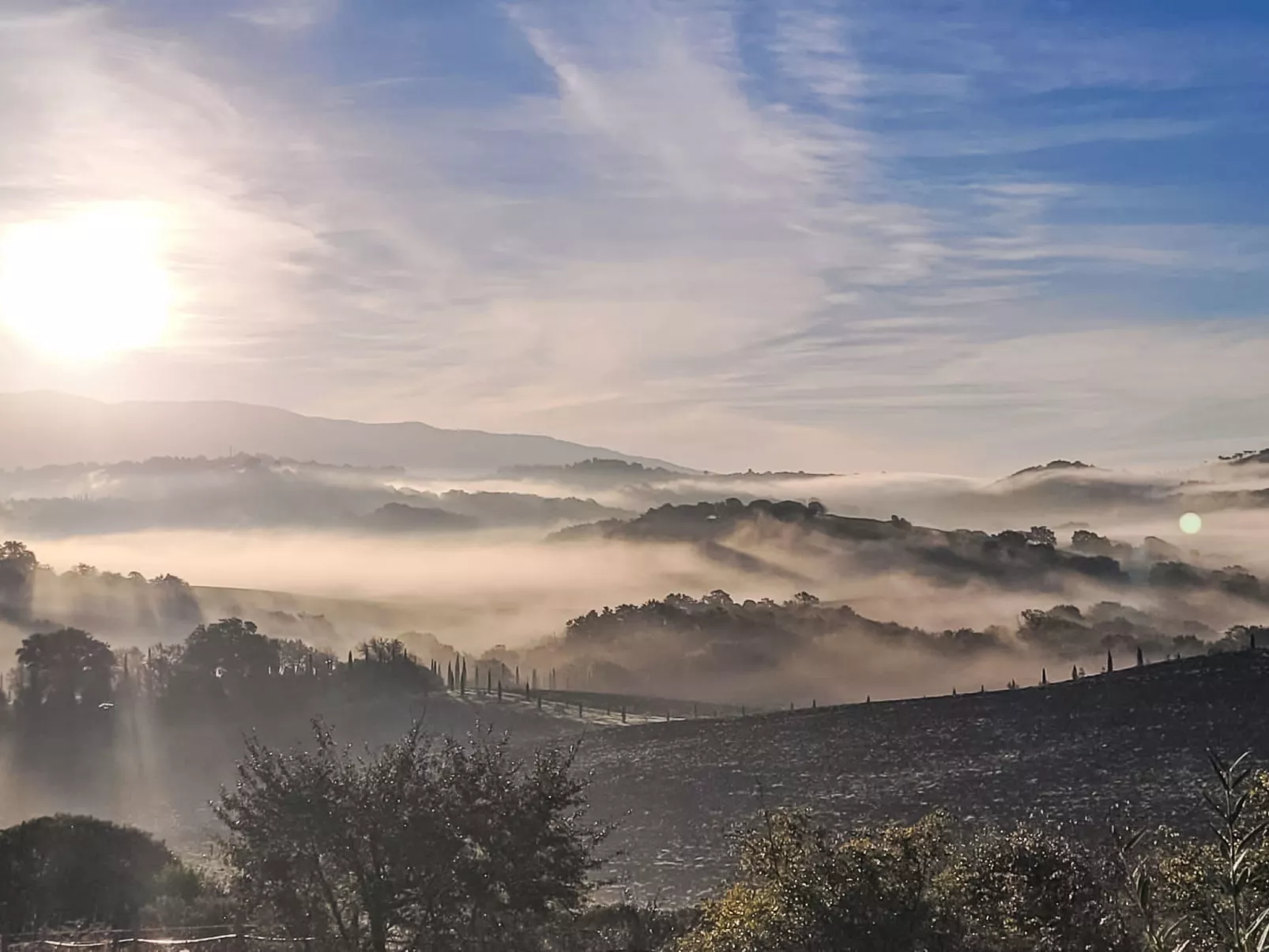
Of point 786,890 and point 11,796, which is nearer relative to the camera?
point 786,890

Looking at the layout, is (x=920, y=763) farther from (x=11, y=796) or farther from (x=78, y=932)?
(x=11, y=796)

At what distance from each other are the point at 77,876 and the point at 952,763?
36.5 m

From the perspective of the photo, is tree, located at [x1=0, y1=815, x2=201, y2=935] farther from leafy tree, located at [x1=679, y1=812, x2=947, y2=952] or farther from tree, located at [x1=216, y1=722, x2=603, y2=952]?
leafy tree, located at [x1=679, y1=812, x2=947, y2=952]

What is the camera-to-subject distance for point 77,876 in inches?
1590

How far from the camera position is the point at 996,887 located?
2334 centimetres

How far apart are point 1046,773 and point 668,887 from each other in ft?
56.0

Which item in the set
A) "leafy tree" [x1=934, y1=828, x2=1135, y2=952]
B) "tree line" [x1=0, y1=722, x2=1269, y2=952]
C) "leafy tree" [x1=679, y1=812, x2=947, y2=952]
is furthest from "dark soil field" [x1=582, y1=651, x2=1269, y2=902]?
"leafy tree" [x1=679, y1=812, x2=947, y2=952]

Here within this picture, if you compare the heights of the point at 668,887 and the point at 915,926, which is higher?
the point at 915,926

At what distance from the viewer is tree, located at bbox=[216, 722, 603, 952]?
23.2 metres

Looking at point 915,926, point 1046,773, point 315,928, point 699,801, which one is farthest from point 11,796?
point 915,926

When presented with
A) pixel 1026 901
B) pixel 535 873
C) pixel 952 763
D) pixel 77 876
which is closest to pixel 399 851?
pixel 535 873

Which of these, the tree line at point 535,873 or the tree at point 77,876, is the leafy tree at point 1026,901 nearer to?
the tree line at point 535,873

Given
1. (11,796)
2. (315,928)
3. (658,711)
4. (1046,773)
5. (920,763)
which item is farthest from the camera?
(658,711)

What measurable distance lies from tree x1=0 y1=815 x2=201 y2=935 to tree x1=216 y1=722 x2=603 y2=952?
15.3 meters
